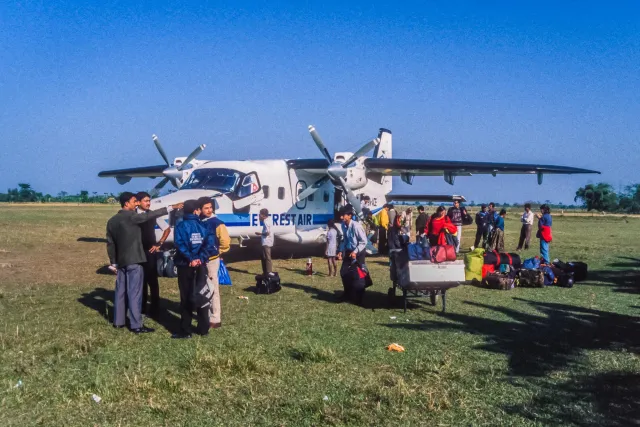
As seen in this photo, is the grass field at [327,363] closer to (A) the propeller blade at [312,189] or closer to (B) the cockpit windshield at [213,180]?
(B) the cockpit windshield at [213,180]

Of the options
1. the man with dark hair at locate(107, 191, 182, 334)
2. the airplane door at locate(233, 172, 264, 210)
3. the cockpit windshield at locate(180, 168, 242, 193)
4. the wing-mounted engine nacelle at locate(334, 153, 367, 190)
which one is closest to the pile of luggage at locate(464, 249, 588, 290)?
the wing-mounted engine nacelle at locate(334, 153, 367, 190)

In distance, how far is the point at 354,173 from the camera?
57.3 feet

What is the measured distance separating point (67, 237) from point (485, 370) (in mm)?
22551

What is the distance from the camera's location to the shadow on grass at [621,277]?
12.0 metres

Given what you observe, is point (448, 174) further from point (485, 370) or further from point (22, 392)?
A: point (22, 392)

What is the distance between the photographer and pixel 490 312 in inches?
364

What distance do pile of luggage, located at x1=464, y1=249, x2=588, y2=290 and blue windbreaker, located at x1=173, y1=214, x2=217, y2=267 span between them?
6.99 m

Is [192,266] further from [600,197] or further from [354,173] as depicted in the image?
[600,197]

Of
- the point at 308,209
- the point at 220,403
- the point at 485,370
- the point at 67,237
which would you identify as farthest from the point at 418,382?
the point at 67,237

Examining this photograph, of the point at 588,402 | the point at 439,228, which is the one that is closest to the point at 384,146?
the point at 439,228

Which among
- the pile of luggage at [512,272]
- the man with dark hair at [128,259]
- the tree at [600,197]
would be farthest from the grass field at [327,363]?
the tree at [600,197]

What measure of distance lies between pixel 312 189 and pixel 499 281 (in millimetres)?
7449

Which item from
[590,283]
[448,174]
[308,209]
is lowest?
[590,283]

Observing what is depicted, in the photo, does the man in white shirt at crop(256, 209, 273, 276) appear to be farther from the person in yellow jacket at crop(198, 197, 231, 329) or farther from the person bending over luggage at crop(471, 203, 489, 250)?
the person bending over luggage at crop(471, 203, 489, 250)
